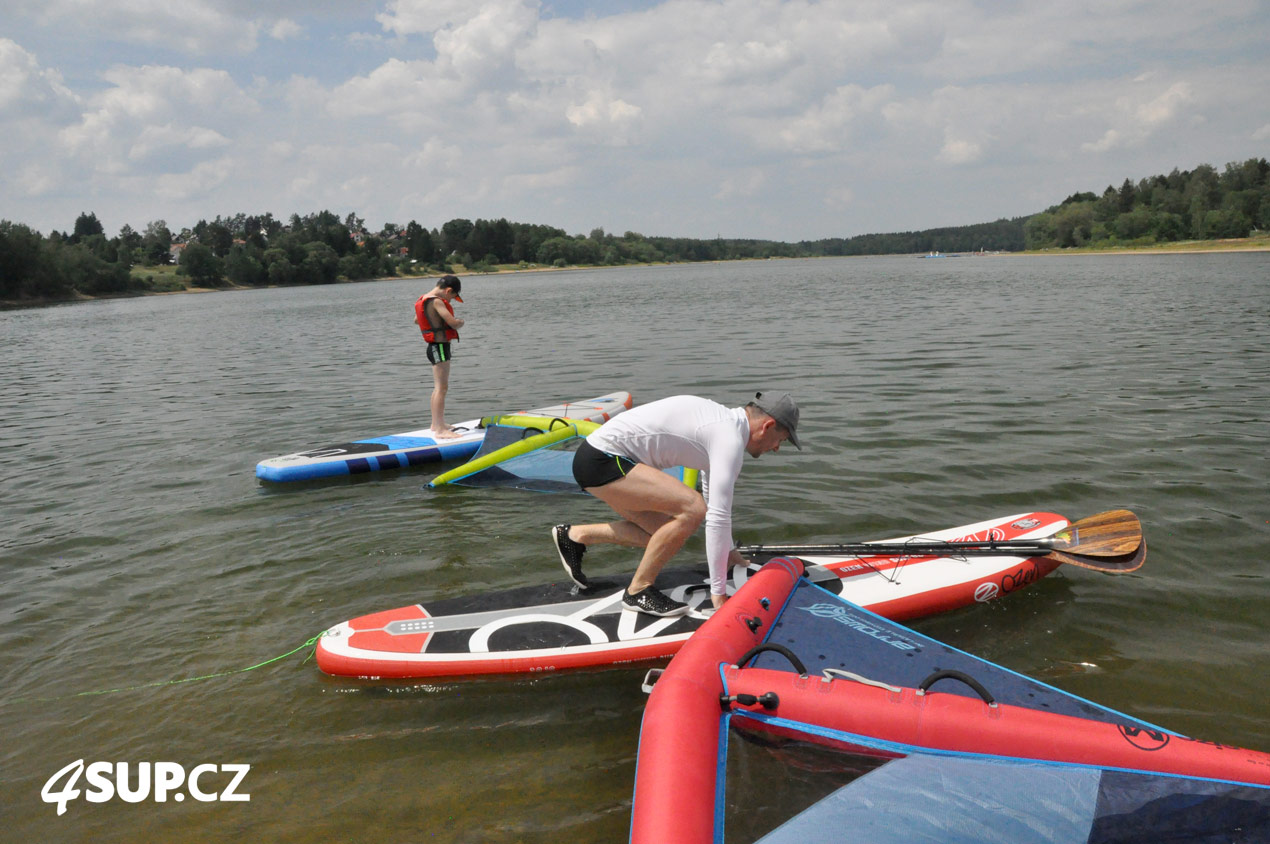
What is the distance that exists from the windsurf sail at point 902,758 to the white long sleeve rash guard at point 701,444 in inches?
21.7

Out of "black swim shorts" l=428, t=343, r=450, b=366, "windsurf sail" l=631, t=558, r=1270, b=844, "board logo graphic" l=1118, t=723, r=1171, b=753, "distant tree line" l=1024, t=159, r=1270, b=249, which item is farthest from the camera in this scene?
"distant tree line" l=1024, t=159, r=1270, b=249

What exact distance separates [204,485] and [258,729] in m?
6.28

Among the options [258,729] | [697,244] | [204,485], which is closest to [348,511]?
[204,485]

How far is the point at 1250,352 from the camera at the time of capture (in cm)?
1612

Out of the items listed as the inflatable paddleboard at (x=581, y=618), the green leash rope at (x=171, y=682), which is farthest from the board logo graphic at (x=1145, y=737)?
the green leash rope at (x=171, y=682)

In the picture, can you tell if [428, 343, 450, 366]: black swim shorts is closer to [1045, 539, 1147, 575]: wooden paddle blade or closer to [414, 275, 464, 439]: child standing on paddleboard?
[414, 275, 464, 439]: child standing on paddleboard

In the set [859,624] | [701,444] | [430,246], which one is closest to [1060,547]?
[859,624]

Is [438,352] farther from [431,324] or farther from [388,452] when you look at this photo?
[388,452]

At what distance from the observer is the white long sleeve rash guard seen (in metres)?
4.71

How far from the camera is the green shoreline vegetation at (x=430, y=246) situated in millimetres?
78812

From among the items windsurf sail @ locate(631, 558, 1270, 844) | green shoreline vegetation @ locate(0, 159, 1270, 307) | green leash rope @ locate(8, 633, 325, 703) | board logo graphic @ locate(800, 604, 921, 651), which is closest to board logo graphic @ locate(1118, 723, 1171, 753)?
windsurf sail @ locate(631, 558, 1270, 844)

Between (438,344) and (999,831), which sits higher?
(438,344)

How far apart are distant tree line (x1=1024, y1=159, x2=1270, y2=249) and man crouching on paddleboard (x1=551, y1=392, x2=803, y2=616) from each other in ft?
408

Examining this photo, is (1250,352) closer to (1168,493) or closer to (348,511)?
(1168,493)
